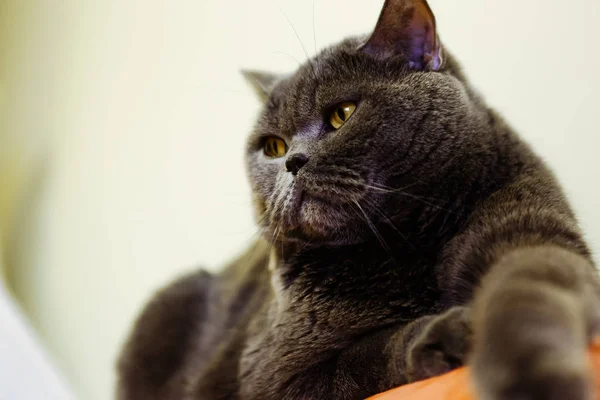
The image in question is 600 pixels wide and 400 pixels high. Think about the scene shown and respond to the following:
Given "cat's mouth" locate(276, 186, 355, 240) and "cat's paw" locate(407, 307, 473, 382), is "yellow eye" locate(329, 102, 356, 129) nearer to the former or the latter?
"cat's mouth" locate(276, 186, 355, 240)

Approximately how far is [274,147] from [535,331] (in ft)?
2.33

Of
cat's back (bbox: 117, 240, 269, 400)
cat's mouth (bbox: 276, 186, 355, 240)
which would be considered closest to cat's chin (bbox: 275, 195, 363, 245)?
cat's mouth (bbox: 276, 186, 355, 240)

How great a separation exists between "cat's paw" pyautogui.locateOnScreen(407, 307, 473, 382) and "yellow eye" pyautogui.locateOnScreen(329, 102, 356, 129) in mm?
400

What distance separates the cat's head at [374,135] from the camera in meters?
0.87

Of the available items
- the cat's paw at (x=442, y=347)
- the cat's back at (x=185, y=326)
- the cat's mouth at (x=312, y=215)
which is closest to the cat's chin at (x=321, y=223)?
the cat's mouth at (x=312, y=215)

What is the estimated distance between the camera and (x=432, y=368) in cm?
67

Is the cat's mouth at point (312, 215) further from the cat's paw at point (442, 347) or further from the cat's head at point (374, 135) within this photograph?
the cat's paw at point (442, 347)

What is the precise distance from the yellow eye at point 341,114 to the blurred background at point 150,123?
0.57 metres

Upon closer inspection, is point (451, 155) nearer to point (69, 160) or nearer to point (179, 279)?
point (179, 279)

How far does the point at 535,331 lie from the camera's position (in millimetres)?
484

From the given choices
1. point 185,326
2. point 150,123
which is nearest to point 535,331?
point 185,326

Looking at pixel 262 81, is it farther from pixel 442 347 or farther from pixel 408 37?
pixel 442 347

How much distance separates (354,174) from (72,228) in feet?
5.68

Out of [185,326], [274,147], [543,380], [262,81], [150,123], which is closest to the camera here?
[543,380]
